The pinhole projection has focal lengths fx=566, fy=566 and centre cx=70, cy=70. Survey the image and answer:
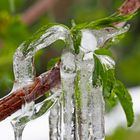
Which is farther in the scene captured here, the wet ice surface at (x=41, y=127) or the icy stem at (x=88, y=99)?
the wet ice surface at (x=41, y=127)

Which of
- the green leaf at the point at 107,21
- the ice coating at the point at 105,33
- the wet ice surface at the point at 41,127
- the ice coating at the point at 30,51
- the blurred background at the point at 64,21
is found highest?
the blurred background at the point at 64,21

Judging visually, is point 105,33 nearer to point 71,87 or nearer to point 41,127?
point 71,87

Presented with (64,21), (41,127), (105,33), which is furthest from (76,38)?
(64,21)

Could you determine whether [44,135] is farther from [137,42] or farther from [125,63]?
[137,42]

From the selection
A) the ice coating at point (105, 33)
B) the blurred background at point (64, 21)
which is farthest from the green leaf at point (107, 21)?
the blurred background at point (64, 21)

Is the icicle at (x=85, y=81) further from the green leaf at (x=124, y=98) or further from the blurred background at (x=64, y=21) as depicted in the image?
the blurred background at (x=64, y=21)

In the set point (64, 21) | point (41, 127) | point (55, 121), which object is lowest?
point (55, 121)
